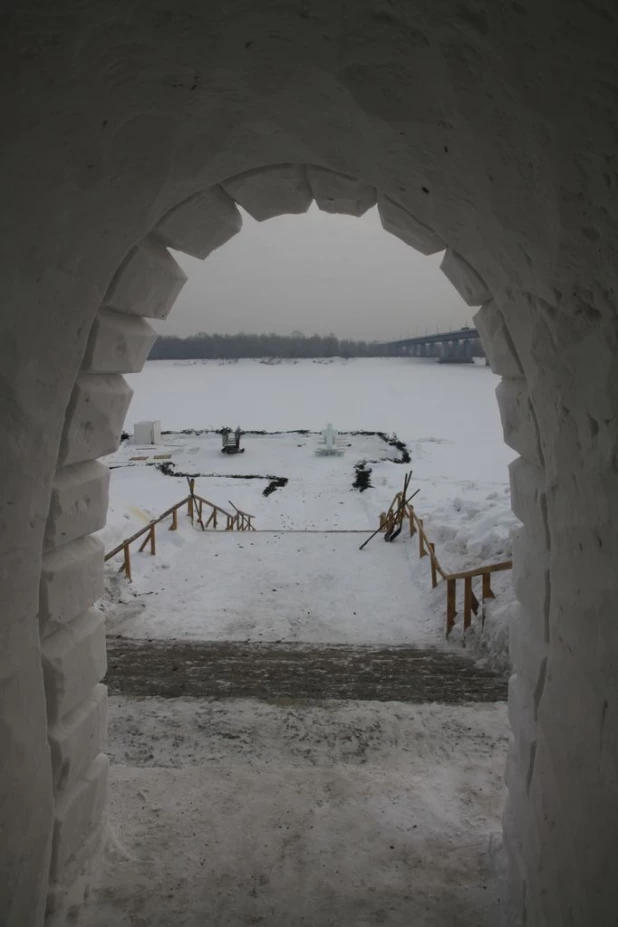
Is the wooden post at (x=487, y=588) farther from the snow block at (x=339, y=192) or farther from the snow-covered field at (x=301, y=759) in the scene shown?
the snow block at (x=339, y=192)

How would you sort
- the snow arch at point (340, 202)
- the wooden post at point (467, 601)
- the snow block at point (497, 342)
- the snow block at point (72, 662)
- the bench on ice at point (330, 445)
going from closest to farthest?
the snow arch at point (340, 202)
the snow block at point (497, 342)
the snow block at point (72, 662)
the wooden post at point (467, 601)
the bench on ice at point (330, 445)

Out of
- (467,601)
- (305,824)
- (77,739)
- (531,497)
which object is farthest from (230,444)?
(531,497)

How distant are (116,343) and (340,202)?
1.13m

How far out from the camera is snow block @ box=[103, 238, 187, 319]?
2365mm

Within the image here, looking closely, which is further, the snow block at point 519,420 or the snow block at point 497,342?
the snow block at point 497,342

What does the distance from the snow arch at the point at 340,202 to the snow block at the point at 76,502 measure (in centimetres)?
1

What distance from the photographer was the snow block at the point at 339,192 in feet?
7.77

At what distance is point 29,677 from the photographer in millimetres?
2246

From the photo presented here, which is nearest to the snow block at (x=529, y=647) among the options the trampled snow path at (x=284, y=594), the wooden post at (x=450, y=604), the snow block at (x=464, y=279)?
the snow block at (x=464, y=279)

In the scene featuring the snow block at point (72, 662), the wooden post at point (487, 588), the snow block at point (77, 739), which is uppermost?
the snow block at point (72, 662)

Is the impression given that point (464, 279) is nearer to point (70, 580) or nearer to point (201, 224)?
→ point (201, 224)

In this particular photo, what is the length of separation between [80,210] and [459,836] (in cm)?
337

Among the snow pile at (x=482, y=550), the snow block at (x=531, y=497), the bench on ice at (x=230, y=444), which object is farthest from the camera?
the bench on ice at (x=230, y=444)

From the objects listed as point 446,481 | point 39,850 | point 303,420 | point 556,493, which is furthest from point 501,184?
point 303,420
